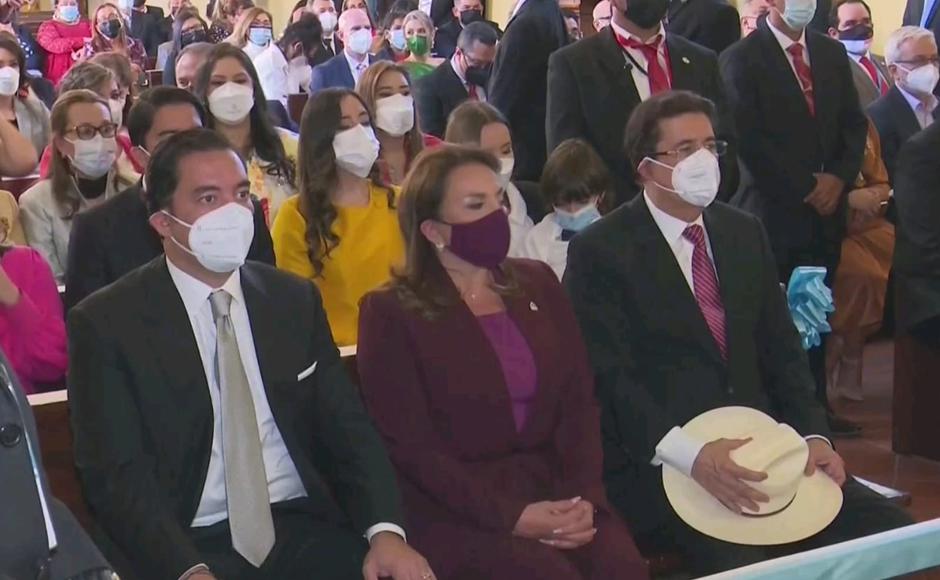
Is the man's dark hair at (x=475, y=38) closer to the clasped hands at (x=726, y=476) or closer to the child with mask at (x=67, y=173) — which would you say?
the child with mask at (x=67, y=173)

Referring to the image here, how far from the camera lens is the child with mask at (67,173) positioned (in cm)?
416

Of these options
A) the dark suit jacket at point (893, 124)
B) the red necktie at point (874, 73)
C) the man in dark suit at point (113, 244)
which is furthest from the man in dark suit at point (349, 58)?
the man in dark suit at point (113, 244)

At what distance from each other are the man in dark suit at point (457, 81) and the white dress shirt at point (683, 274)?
3.02m

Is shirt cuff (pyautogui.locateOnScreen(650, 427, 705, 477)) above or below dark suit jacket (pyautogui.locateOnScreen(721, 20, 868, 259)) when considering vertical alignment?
below

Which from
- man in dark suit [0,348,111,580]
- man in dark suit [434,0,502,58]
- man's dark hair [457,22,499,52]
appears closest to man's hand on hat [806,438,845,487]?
man in dark suit [0,348,111,580]

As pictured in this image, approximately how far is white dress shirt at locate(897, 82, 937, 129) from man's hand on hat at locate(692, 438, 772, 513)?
11.3 feet

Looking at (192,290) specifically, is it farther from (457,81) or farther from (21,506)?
(457,81)

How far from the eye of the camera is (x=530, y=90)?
546cm

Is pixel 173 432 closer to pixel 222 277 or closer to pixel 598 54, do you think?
pixel 222 277

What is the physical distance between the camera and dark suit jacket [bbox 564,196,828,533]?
3162 mm

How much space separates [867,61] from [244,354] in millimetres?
5229

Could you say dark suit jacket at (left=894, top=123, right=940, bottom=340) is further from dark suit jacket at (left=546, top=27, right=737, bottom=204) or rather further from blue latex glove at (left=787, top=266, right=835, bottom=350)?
blue latex glove at (left=787, top=266, right=835, bottom=350)

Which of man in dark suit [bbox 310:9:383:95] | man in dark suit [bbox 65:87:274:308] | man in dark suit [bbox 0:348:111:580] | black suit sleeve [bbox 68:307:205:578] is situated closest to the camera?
man in dark suit [bbox 0:348:111:580]

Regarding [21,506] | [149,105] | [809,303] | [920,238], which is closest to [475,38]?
[920,238]
